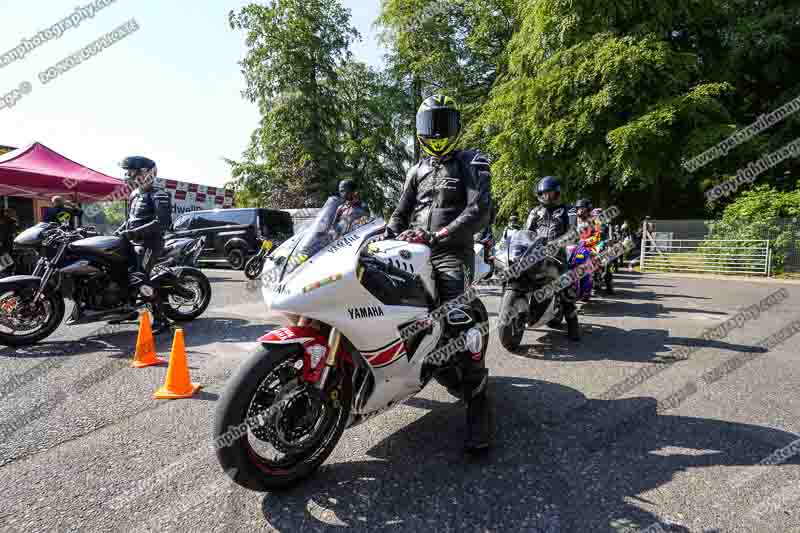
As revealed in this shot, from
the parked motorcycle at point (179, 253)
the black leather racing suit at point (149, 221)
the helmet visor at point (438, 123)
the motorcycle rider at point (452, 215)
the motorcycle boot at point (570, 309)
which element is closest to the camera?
the motorcycle rider at point (452, 215)

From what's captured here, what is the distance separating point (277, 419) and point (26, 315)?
4.43 meters

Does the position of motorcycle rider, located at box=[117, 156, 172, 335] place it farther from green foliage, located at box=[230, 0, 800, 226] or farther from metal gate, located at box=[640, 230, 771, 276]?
metal gate, located at box=[640, 230, 771, 276]

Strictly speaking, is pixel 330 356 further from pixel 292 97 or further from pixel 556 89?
pixel 292 97

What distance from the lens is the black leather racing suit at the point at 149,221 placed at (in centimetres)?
564

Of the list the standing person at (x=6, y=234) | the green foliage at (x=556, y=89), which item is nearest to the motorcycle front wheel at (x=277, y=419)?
the standing person at (x=6, y=234)

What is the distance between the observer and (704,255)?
15.7 meters

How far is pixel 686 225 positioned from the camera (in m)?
16.8

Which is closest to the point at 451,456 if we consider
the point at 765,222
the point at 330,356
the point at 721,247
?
the point at 330,356

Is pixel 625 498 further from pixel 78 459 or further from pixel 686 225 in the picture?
pixel 686 225

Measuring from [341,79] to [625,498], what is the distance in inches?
1293

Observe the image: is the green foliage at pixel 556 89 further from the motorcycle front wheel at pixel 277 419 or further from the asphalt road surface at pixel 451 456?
the motorcycle front wheel at pixel 277 419

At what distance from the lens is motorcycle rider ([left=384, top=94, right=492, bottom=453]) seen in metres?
2.76

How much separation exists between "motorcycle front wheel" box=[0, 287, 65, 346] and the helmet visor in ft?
15.3

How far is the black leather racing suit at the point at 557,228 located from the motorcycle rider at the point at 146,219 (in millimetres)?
4831
